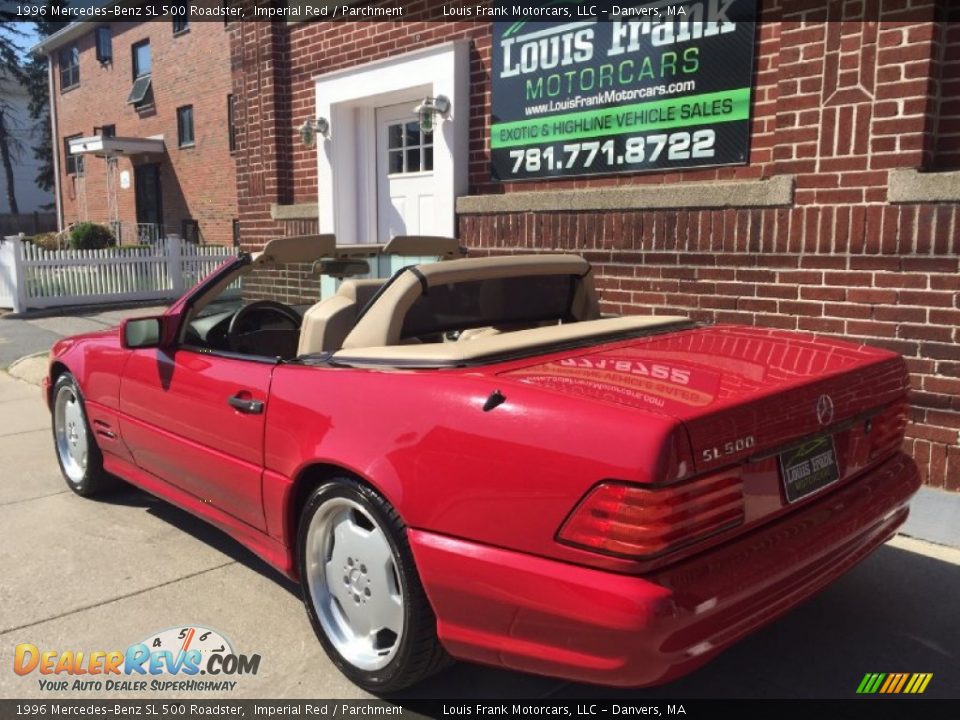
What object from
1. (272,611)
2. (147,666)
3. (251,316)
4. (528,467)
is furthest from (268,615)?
(528,467)

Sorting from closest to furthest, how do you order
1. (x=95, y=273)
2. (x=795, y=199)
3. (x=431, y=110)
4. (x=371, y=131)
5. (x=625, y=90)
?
(x=795, y=199) < (x=625, y=90) < (x=431, y=110) < (x=371, y=131) < (x=95, y=273)

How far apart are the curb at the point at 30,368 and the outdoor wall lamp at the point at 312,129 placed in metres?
3.59

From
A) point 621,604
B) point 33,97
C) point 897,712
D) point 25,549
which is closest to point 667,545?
point 621,604

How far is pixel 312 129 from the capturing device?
27.6 ft

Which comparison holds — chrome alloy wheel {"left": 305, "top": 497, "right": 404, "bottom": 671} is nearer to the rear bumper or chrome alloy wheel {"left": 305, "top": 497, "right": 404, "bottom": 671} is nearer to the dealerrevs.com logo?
the rear bumper

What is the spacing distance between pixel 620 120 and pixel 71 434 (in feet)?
13.7

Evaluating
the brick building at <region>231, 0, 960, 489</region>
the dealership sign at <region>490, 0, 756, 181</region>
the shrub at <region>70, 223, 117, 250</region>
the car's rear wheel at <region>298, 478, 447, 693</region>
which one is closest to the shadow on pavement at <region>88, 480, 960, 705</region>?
the car's rear wheel at <region>298, 478, 447, 693</region>

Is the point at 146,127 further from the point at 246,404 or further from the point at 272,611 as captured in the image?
the point at 272,611

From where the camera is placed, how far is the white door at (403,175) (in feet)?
25.5

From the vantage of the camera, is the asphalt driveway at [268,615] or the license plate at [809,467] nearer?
the license plate at [809,467]

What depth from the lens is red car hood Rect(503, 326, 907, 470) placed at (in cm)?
212

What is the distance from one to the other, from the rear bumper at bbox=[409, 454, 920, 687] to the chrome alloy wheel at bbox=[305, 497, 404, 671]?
246mm

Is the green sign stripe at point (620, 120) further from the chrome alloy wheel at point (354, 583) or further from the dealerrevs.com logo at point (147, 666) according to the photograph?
the dealerrevs.com logo at point (147, 666)

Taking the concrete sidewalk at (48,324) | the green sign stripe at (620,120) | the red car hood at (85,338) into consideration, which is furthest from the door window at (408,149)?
the concrete sidewalk at (48,324)
